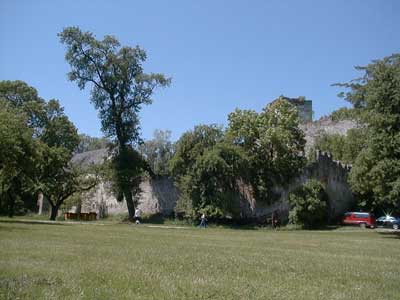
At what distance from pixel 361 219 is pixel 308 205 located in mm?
5100

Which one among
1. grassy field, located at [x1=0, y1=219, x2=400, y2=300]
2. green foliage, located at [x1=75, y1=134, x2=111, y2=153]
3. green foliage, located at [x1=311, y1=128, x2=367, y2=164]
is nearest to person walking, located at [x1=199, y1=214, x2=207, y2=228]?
green foliage, located at [x1=311, y1=128, x2=367, y2=164]

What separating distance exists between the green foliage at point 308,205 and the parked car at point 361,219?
2338mm

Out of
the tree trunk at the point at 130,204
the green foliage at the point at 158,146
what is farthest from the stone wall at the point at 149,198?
the green foliage at the point at 158,146

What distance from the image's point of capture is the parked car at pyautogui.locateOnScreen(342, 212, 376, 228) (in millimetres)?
40625

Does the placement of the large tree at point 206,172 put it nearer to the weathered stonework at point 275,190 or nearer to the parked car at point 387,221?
the weathered stonework at point 275,190

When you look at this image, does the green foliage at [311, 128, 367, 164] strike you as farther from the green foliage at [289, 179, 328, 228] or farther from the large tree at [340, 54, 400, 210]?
the large tree at [340, 54, 400, 210]

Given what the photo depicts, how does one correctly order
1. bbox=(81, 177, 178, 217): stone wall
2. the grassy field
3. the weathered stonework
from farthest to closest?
bbox=(81, 177, 178, 217): stone wall, the weathered stonework, the grassy field

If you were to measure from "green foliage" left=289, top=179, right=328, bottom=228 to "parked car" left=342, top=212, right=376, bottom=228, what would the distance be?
2338mm

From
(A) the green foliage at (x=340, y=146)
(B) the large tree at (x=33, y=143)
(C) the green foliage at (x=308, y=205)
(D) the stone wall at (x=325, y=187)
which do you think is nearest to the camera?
(B) the large tree at (x=33, y=143)

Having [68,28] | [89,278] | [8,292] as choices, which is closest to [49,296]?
[8,292]

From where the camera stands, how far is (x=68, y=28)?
4428 centimetres

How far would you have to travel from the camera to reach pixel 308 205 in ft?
130

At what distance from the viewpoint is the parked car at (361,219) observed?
4062 cm

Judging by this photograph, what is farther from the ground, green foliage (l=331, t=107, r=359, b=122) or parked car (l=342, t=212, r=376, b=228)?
green foliage (l=331, t=107, r=359, b=122)
